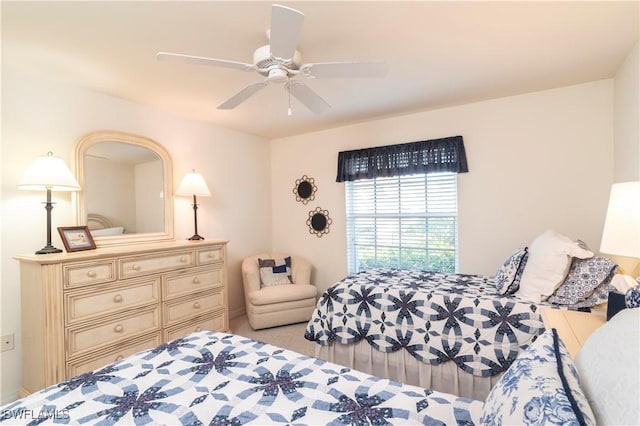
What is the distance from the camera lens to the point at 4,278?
7.52 feet

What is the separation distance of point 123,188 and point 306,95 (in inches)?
82.5

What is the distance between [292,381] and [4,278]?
95.6 inches

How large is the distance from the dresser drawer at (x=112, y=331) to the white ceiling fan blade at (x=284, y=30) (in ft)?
7.55

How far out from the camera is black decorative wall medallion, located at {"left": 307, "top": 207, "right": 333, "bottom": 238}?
428 centimetres

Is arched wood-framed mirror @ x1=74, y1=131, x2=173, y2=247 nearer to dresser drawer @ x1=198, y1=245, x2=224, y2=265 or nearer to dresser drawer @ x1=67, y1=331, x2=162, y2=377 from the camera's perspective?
dresser drawer @ x1=198, y1=245, x2=224, y2=265

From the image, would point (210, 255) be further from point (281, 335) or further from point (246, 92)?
point (246, 92)

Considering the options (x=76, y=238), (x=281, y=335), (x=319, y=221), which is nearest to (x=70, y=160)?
(x=76, y=238)

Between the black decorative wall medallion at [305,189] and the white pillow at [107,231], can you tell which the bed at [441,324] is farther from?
the white pillow at [107,231]

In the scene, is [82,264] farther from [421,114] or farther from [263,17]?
[421,114]

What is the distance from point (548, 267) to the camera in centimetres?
210

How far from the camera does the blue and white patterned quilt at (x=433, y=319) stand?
2068 millimetres

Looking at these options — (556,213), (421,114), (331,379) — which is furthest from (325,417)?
(421,114)

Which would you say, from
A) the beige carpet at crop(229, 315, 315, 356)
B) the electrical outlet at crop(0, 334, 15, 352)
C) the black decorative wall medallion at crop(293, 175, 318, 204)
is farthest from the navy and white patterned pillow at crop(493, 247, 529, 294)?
the electrical outlet at crop(0, 334, 15, 352)

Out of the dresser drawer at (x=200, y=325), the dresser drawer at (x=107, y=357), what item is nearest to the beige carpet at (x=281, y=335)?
the dresser drawer at (x=200, y=325)
